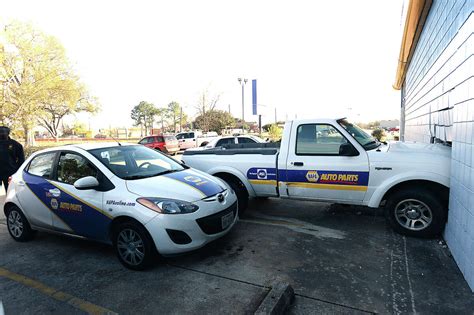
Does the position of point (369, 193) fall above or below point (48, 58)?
below

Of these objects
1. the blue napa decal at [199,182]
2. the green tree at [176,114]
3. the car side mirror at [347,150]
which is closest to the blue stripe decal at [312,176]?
the car side mirror at [347,150]

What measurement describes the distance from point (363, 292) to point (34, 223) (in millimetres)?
4604

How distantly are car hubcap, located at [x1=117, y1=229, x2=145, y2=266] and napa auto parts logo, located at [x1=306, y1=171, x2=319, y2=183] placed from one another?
282 cm

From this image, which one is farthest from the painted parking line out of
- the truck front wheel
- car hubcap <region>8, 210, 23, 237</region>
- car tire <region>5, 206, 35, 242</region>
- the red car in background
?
the red car in background

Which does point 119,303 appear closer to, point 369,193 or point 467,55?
point 369,193

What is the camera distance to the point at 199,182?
164 inches

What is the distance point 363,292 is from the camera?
3111 millimetres

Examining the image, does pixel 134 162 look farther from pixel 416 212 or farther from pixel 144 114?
pixel 144 114

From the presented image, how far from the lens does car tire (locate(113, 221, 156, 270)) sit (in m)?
3.55

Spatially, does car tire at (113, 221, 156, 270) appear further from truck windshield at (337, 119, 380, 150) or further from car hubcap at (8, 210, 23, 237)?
truck windshield at (337, 119, 380, 150)

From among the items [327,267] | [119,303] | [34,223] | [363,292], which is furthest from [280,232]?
[34,223]

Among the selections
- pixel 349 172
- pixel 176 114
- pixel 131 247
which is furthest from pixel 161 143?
pixel 176 114

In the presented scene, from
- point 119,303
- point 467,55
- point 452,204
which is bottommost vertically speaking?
point 119,303

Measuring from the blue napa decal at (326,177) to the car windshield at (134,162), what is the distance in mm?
1835
